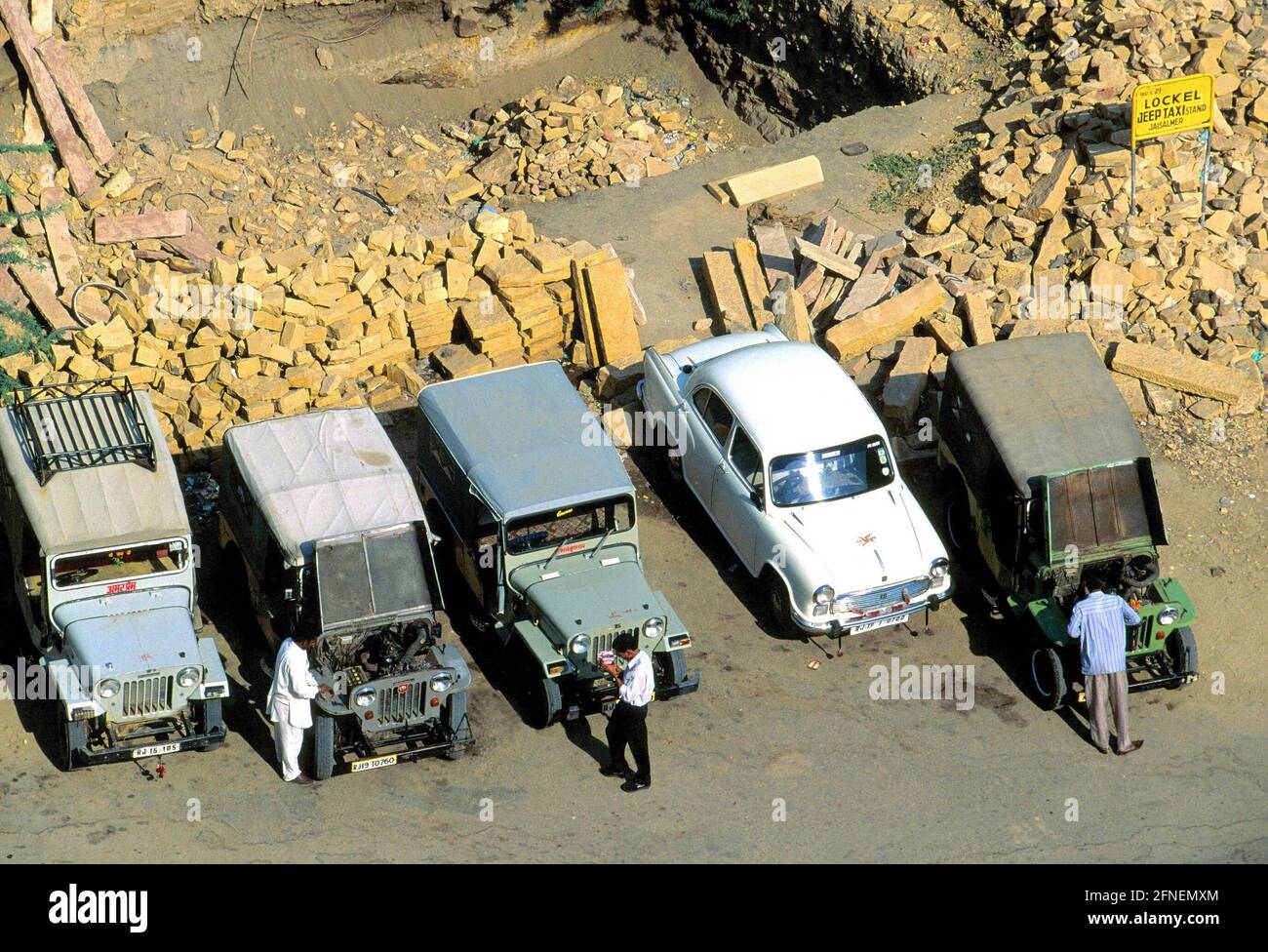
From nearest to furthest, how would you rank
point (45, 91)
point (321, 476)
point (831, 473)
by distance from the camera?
1. point (321, 476)
2. point (831, 473)
3. point (45, 91)

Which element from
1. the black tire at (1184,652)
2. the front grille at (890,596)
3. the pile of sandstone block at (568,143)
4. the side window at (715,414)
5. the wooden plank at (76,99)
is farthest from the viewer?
the pile of sandstone block at (568,143)

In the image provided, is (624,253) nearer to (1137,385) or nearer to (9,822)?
(1137,385)

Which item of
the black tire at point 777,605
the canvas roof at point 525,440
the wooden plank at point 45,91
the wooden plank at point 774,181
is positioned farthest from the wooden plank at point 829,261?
the wooden plank at point 45,91

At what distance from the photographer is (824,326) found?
61.4 ft

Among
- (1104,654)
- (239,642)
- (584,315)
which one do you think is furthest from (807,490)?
(239,642)

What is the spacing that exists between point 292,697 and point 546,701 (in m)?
2.26

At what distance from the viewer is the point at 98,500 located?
537 inches

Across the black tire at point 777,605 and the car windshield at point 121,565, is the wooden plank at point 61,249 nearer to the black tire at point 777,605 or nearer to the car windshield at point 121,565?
the car windshield at point 121,565

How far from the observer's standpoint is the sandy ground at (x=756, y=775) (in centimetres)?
1291

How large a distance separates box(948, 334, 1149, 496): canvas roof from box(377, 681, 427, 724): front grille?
19.6 feet

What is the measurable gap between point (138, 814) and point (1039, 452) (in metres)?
8.85

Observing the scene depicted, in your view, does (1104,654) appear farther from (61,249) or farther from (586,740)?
(61,249)

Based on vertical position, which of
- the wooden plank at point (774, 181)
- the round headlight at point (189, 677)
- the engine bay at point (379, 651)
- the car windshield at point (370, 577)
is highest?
the wooden plank at point (774, 181)

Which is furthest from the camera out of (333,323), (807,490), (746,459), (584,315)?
(584,315)
